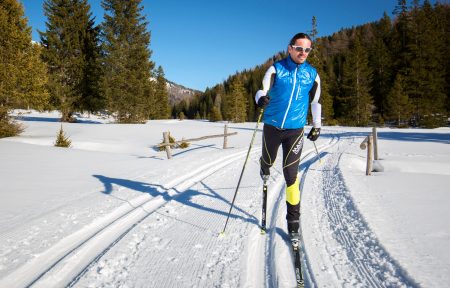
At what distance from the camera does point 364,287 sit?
8.99ft

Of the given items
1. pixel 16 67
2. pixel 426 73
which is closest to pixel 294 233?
pixel 16 67

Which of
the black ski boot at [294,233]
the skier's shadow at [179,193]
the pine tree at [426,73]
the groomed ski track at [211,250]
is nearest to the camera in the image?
the groomed ski track at [211,250]

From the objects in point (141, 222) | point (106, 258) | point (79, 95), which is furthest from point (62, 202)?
point (79, 95)

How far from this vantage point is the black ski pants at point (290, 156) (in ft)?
12.1

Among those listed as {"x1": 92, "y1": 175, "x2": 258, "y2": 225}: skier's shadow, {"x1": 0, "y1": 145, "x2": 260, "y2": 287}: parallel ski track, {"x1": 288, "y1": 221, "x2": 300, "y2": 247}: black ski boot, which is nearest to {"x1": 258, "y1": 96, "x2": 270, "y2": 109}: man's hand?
{"x1": 288, "y1": 221, "x2": 300, "y2": 247}: black ski boot

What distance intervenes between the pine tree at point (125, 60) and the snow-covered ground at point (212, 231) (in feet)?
73.1

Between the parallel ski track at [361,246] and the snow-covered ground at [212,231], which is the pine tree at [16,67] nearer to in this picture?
the snow-covered ground at [212,231]

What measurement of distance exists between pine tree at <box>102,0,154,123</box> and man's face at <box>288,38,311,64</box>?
92.1 feet

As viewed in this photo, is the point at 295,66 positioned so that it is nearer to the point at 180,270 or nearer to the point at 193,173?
the point at 180,270

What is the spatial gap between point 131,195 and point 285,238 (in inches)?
149

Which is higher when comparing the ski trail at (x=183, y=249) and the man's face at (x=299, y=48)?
the man's face at (x=299, y=48)

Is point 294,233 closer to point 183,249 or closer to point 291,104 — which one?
point 183,249

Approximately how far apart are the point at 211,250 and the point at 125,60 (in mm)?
29474

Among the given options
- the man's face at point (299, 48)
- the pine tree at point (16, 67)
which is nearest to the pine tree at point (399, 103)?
the pine tree at point (16, 67)
